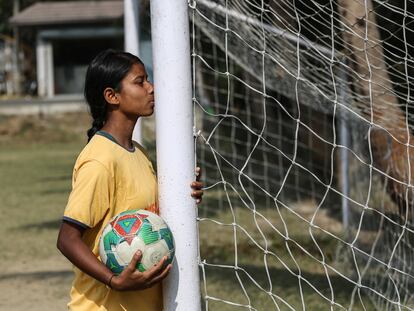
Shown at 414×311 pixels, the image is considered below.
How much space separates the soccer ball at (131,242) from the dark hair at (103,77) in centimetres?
41

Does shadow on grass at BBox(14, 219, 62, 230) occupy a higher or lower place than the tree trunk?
lower

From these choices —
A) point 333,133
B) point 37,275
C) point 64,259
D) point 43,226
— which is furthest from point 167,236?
point 43,226

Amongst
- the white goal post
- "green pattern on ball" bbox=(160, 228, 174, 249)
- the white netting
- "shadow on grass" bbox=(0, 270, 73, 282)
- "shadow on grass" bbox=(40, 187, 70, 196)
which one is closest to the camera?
"green pattern on ball" bbox=(160, 228, 174, 249)

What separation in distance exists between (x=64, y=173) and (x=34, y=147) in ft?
26.4

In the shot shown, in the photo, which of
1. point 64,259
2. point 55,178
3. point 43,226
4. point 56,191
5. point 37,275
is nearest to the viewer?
point 37,275

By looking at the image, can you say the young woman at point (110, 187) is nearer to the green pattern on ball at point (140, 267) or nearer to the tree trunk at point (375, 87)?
the green pattern on ball at point (140, 267)

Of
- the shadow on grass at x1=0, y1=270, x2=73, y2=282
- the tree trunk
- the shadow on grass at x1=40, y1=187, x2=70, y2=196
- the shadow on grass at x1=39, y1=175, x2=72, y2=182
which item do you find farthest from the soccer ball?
the shadow on grass at x1=39, y1=175, x2=72, y2=182

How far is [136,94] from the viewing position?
322 cm

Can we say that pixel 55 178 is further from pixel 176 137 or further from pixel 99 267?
pixel 99 267

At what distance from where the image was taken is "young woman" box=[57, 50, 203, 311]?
299 cm

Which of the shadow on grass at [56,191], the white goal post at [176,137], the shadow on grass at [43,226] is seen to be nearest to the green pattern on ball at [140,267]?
the white goal post at [176,137]

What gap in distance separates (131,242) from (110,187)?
0.21 metres

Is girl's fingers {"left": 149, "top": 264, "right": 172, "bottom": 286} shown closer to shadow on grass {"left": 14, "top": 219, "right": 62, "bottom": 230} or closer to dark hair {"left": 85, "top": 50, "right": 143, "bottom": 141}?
dark hair {"left": 85, "top": 50, "right": 143, "bottom": 141}

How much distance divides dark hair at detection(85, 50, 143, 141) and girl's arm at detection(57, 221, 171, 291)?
1.43ft
